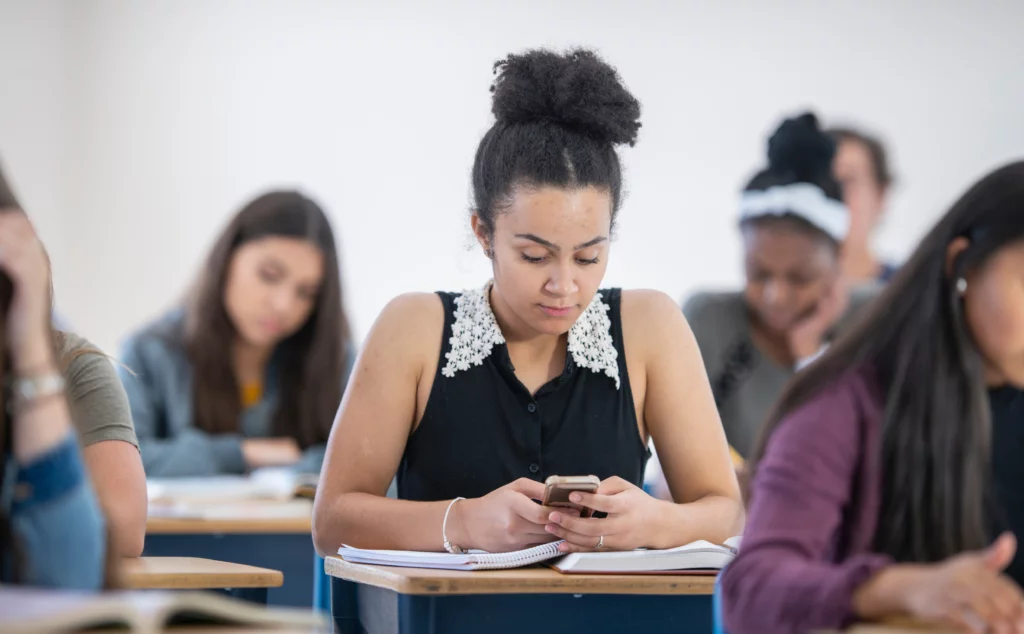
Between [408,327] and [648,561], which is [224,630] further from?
[408,327]

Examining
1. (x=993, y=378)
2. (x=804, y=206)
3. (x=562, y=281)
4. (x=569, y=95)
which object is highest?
(x=569, y=95)

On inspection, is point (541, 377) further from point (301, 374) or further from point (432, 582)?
point (301, 374)

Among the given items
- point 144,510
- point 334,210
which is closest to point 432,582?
point 144,510

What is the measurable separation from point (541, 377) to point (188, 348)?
6.12 ft

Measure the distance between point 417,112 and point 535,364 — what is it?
133 inches

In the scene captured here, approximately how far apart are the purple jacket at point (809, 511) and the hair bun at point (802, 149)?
6.58ft

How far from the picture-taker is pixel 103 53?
218 inches

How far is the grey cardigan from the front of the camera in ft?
11.9

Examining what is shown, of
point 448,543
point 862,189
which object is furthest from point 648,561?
point 862,189

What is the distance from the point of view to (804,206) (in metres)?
3.28

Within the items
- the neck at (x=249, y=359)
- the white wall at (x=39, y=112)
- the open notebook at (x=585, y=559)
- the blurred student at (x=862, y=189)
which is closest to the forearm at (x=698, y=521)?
the open notebook at (x=585, y=559)

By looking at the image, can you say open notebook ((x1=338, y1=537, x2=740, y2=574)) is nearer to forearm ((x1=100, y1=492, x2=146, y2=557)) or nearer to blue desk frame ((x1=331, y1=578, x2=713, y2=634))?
blue desk frame ((x1=331, y1=578, x2=713, y2=634))

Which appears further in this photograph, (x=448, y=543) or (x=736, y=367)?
(x=736, y=367)

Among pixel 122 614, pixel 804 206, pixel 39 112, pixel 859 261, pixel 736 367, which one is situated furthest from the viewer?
pixel 39 112
